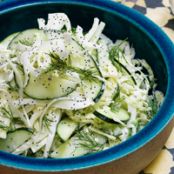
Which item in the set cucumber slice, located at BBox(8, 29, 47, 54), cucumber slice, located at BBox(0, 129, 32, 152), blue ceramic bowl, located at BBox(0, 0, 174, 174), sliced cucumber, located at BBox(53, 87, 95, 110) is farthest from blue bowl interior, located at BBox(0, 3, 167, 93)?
cucumber slice, located at BBox(0, 129, 32, 152)

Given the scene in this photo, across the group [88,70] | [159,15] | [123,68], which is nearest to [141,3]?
[159,15]

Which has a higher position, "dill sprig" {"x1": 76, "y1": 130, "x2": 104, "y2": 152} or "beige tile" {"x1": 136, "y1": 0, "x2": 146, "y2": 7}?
"beige tile" {"x1": 136, "y1": 0, "x2": 146, "y2": 7}

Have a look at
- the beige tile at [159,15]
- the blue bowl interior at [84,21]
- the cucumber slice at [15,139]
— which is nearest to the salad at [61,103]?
the cucumber slice at [15,139]

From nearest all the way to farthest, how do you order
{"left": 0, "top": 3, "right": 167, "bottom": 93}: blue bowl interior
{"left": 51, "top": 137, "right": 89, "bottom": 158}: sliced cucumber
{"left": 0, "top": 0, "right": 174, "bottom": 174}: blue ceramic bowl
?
{"left": 0, "top": 0, "right": 174, "bottom": 174}: blue ceramic bowl, {"left": 51, "top": 137, "right": 89, "bottom": 158}: sliced cucumber, {"left": 0, "top": 3, "right": 167, "bottom": 93}: blue bowl interior

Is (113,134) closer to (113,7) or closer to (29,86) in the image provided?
(29,86)

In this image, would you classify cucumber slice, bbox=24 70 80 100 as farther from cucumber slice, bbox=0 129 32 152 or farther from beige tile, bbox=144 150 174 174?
beige tile, bbox=144 150 174 174

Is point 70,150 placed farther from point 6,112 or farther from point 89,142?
point 6,112
